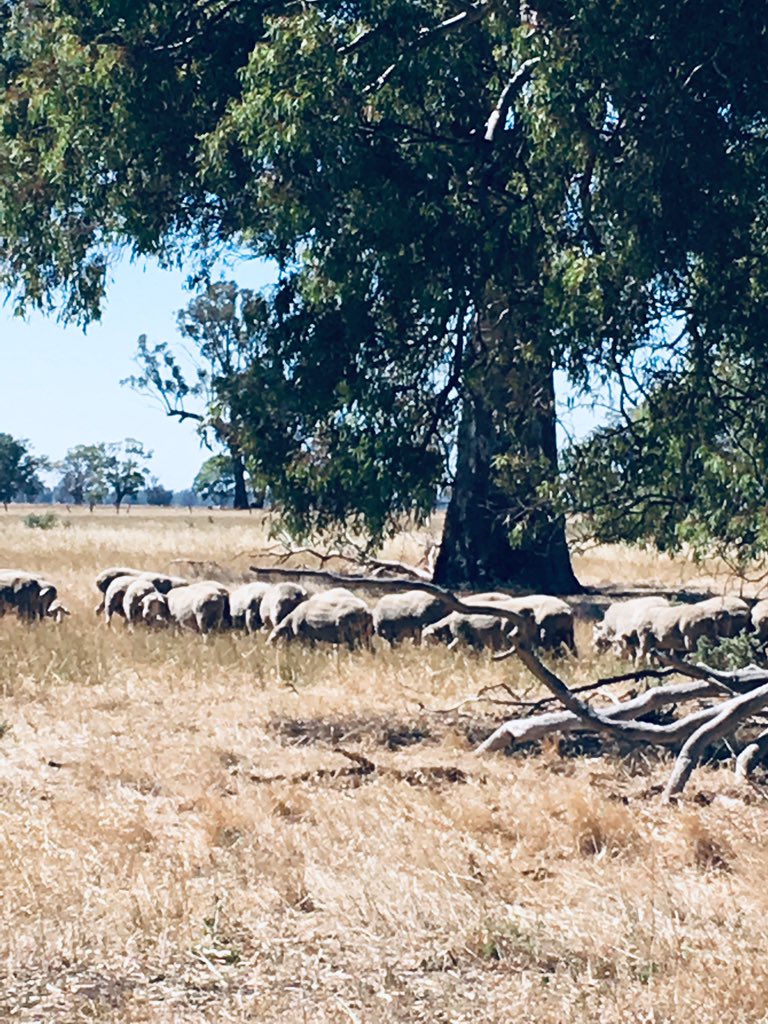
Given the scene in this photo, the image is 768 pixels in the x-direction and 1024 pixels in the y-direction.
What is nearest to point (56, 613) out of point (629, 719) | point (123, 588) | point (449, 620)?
point (123, 588)

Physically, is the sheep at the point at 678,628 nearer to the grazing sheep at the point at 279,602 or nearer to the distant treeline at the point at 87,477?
the grazing sheep at the point at 279,602

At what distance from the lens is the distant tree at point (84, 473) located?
140125 mm

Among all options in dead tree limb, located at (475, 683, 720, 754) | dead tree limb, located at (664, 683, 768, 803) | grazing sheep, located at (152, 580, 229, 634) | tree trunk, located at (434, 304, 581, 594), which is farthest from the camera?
grazing sheep, located at (152, 580, 229, 634)

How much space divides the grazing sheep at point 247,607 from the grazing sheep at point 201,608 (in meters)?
0.10

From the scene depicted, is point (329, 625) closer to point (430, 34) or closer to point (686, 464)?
point (686, 464)

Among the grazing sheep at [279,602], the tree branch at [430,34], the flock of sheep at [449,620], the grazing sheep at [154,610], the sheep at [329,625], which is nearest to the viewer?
the tree branch at [430,34]

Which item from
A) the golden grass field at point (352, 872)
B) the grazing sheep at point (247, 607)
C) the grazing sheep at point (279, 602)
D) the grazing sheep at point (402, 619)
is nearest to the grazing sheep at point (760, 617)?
the grazing sheep at point (402, 619)

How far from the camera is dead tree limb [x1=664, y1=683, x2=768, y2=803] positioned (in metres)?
9.08

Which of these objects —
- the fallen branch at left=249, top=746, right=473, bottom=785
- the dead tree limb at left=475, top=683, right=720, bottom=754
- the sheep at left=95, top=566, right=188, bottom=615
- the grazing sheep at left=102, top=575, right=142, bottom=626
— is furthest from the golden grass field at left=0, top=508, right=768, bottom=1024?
the sheep at left=95, top=566, right=188, bottom=615

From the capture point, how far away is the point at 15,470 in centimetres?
13238

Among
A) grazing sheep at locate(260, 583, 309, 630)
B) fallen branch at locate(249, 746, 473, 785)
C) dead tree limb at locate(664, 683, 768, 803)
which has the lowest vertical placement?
fallen branch at locate(249, 746, 473, 785)

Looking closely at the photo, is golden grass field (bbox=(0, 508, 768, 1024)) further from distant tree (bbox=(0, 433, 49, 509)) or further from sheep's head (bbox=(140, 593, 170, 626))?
distant tree (bbox=(0, 433, 49, 509))

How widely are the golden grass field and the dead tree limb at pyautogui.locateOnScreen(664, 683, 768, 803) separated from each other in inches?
6.9

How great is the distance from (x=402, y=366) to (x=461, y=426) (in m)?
0.91
